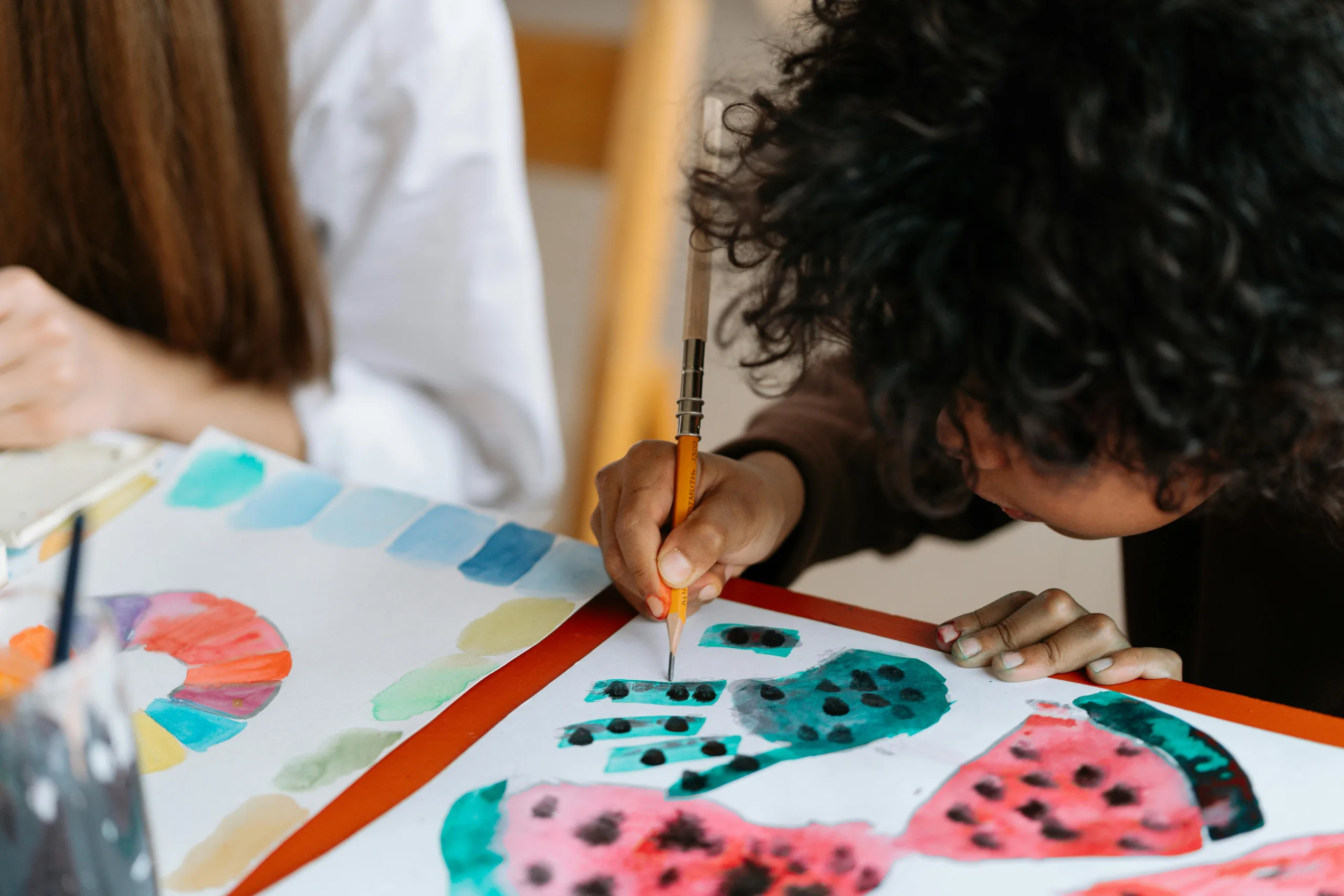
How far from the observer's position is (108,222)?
58 cm

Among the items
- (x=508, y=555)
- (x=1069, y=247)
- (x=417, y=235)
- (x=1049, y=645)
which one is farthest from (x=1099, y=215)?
(x=417, y=235)

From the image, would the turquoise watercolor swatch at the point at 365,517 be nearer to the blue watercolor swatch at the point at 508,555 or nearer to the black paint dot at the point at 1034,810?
the blue watercolor swatch at the point at 508,555

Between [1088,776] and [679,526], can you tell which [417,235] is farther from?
[1088,776]

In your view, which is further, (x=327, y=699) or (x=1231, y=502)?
(x=1231, y=502)

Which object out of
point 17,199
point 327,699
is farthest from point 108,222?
point 327,699

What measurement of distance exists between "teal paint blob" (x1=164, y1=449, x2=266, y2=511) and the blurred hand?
16 cm

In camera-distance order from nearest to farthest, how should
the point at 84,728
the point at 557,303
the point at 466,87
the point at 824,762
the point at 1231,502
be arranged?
the point at 84,728, the point at 824,762, the point at 1231,502, the point at 466,87, the point at 557,303

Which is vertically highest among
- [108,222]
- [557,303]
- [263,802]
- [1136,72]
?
[1136,72]

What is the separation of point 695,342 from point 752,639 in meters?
0.12

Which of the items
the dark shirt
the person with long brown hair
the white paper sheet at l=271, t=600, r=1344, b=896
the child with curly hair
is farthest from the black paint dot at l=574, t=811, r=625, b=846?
the person with long brown hair

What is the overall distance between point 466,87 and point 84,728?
20.7 inches

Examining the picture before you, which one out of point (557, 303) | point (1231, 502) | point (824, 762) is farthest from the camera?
point (557, 303)

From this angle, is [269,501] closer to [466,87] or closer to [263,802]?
[263,802]

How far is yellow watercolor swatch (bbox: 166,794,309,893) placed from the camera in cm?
30
